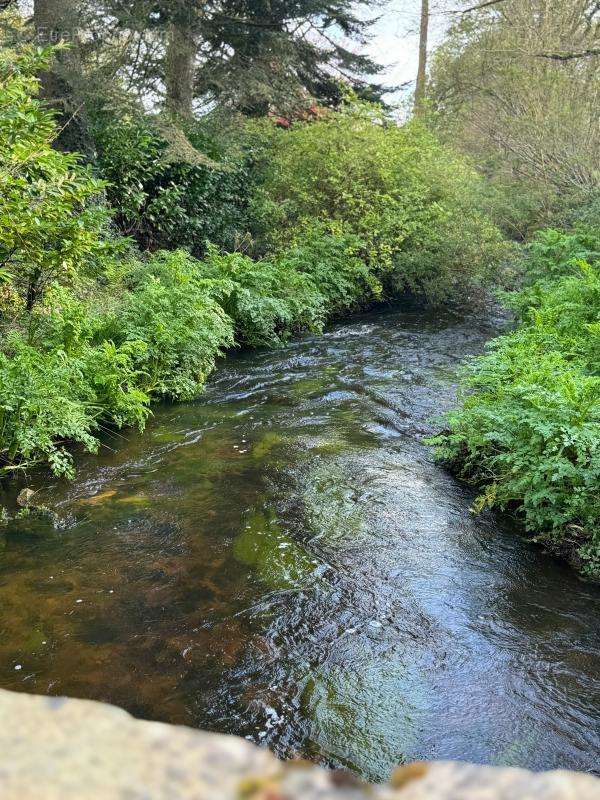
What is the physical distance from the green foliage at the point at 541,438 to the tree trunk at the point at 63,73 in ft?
28.7

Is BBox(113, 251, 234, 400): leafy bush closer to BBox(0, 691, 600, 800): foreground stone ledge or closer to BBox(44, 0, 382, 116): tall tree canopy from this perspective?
BBox(44, 0, 382, 116): tall tree canopy

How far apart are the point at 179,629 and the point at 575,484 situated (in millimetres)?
3058

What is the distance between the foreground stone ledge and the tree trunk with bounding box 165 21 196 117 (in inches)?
613

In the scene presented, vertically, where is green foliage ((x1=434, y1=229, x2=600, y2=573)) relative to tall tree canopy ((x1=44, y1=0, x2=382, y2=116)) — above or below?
below

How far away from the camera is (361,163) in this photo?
15156mm

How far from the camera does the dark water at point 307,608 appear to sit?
3398 millimetres

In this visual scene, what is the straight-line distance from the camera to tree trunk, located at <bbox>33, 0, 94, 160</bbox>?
11555 millimetres

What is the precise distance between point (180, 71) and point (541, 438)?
555 inches

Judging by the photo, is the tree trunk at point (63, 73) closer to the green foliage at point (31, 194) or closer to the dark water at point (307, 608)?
the green foliage at point (31, 194)

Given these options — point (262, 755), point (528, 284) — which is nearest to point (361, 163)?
point (528, 284)

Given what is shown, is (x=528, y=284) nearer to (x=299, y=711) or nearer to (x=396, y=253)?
(x=396, y=253)

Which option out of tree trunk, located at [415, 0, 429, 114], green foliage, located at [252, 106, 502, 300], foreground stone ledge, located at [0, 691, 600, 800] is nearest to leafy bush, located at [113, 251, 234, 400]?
green foliage, located at [252, 106, 502, 300]

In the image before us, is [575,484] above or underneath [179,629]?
above

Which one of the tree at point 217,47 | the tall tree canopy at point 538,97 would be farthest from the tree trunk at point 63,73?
the tall tree canopy at point 538,97
